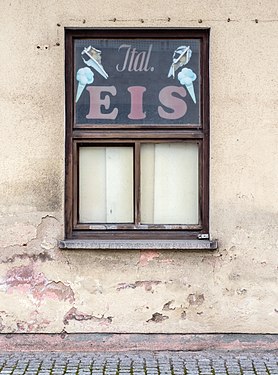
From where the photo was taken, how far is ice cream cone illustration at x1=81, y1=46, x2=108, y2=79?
7617 millimetres

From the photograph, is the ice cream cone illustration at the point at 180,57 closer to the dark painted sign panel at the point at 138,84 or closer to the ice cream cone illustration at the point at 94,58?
the dark painted sign panel at the point at 138,84

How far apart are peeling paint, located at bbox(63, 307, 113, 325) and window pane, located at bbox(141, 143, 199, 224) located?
1.01 m

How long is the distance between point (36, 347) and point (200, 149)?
2422 millimetres

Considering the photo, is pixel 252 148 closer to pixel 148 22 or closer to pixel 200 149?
pixel 200 149

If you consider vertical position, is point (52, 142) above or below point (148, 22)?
below

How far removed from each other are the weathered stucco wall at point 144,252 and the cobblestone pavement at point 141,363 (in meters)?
0.27

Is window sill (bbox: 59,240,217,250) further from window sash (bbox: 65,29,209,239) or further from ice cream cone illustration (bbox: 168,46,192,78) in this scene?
ice cream cone illustration (bbox: 168,46,192,78)

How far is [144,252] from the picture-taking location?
7496 millimetres

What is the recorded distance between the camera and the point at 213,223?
7.50 m

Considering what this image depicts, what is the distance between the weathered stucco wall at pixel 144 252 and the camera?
24.5 feet

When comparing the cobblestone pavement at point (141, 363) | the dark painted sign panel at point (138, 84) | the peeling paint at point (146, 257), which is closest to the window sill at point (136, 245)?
the peeling paint at point (146, 257)

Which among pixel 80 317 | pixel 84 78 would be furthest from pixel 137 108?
pixel 80 317

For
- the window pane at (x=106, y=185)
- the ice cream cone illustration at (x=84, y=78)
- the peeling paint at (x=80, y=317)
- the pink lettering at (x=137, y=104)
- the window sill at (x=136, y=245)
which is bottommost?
the peeling paint at (x=80, y=317)

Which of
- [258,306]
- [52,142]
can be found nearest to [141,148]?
[52,142]
